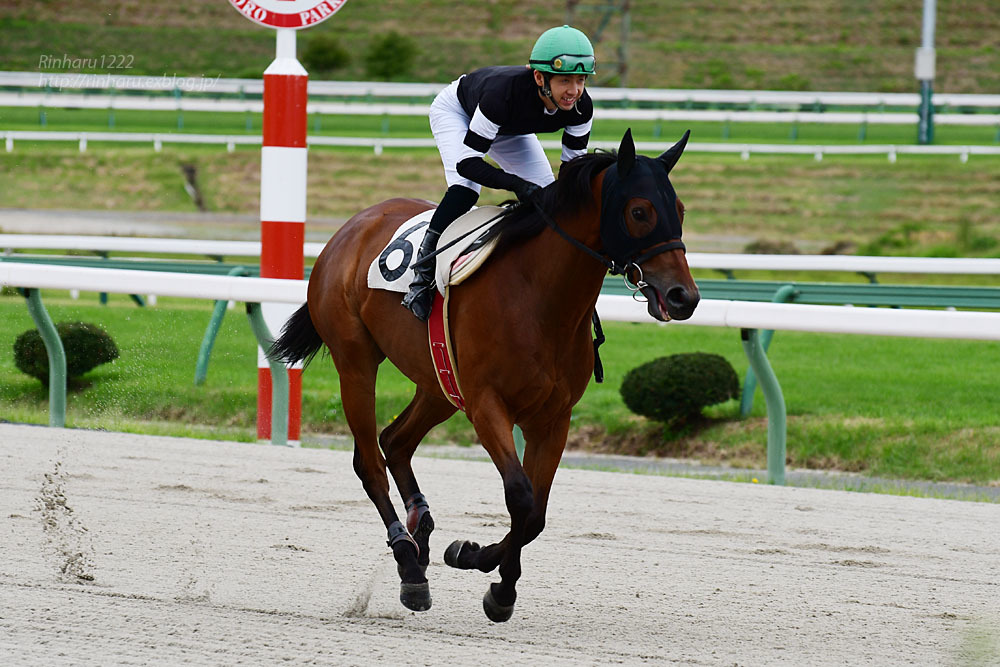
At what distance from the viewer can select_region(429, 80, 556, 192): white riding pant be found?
464cm

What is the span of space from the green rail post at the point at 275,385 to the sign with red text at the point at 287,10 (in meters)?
1.54

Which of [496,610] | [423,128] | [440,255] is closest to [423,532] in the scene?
[496,610]

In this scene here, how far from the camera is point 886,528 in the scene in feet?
18.6

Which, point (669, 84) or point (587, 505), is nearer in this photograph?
point (587, 505)

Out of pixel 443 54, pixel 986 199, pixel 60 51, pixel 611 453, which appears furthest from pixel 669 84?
pixel 60 51

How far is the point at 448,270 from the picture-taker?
14.1 ft

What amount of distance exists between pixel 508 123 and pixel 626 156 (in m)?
0.68

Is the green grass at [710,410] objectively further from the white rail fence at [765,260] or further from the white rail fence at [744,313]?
the white rail fence at [765,260]

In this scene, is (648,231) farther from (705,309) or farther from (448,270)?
(705,309)

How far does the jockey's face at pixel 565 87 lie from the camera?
13.6 ft

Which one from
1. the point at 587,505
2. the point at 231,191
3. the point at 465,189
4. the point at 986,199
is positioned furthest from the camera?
the point at 231,191

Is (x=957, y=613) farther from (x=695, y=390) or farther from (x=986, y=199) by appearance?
(x=986, y=199)

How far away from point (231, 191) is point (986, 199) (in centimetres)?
1025

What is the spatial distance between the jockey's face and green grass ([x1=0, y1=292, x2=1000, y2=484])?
3.00 metres
